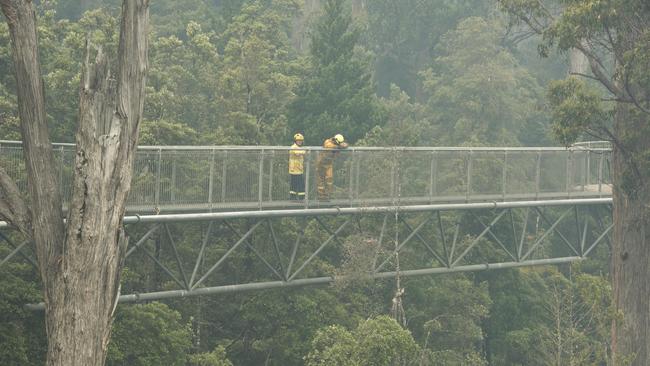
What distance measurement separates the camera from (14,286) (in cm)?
2198

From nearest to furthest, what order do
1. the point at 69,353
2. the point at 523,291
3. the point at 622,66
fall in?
the point at 69,353, the point at 622,66, the point at 523,291

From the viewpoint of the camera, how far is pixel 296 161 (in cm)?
2445

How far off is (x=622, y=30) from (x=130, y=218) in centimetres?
1117

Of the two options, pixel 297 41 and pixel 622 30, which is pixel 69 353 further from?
pixel 297 41

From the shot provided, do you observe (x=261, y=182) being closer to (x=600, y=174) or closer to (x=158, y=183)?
(x=158, y=183)

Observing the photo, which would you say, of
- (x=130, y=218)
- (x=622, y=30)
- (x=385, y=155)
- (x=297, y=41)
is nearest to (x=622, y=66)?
(x=622, y=30)

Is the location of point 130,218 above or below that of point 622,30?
below

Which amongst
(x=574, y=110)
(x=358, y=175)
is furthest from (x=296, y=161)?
(x=574, y=110)

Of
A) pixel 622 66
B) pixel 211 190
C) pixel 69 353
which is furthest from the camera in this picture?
pixel 622 66

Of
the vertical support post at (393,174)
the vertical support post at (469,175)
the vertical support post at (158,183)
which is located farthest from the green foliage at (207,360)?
the vertical support post at (469,175)

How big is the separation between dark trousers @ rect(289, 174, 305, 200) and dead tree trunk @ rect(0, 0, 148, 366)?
9999 millimetres

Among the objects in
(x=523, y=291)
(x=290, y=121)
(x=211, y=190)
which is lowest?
(x=523, y=291)

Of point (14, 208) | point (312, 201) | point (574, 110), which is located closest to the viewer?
point (14, 208)

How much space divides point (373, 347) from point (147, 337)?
5545 mm
